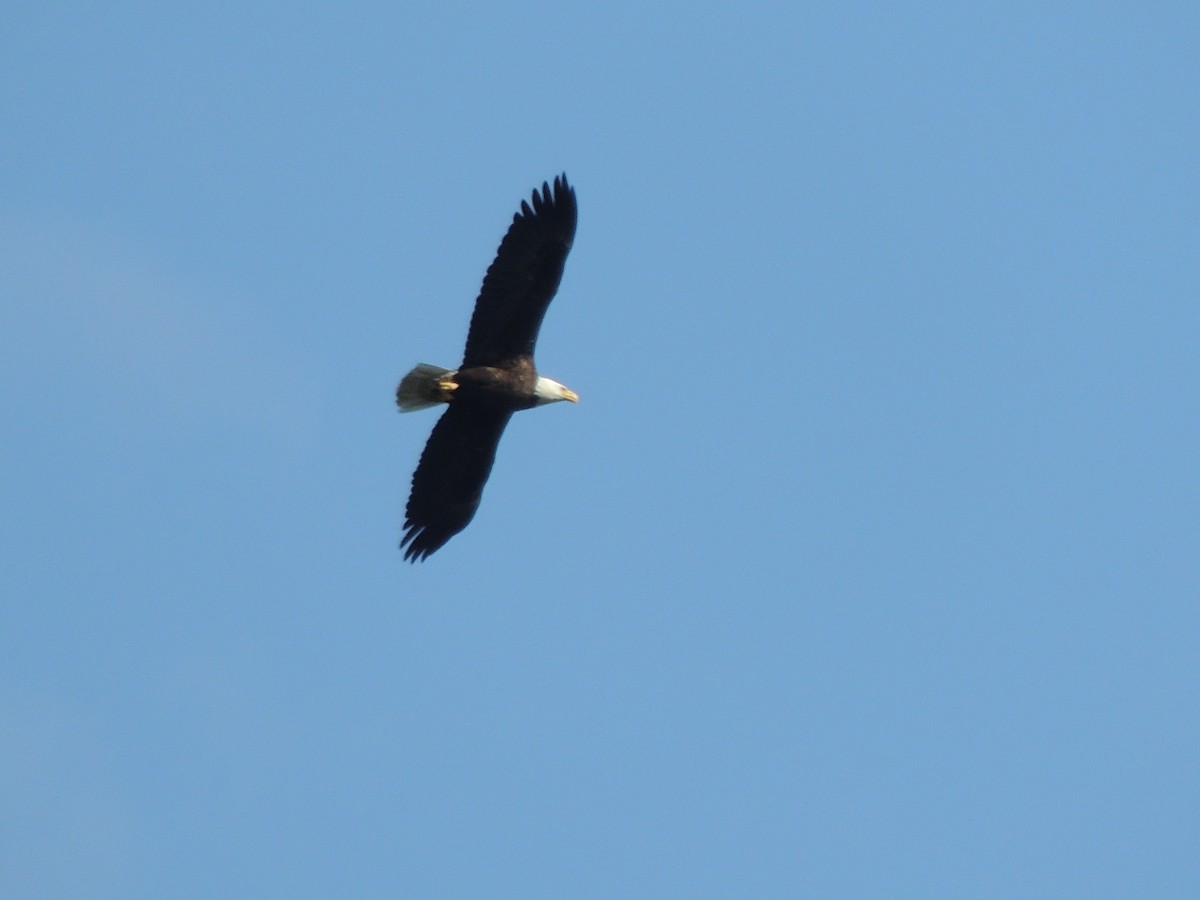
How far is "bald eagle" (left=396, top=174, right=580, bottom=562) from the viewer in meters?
17.5

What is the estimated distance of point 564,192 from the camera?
17.6 m

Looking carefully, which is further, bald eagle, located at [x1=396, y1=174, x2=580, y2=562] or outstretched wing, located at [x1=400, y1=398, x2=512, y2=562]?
outstretched wing, located at [x1=400, y1=398, x2=512, y2=562]

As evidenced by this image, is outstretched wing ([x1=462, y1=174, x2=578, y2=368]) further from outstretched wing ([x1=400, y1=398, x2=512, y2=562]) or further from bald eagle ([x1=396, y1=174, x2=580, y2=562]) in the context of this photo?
outstretched wing ([x1=400, y1=398, x2=512, y2=562])

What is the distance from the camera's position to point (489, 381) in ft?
58.4

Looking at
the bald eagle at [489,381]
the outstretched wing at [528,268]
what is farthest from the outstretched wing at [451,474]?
the outstretched wing at [528,268]

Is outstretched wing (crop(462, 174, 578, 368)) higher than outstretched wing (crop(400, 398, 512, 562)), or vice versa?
outstretched wing (crop(462, 174, 578, 368))

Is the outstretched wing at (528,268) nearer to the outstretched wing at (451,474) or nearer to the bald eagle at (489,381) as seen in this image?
the bald eagle at (489,381)

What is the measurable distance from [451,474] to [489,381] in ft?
3.20

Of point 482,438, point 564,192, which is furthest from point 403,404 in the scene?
point 564,192

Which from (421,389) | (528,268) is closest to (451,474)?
(421,389)

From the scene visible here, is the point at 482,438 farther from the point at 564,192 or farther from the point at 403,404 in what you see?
the point at 564,192

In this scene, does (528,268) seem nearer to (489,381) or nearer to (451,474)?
(489,381)

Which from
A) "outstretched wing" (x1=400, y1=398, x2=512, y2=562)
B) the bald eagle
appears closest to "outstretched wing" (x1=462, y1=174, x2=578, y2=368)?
the bald eagle

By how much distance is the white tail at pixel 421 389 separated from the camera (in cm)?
1795
